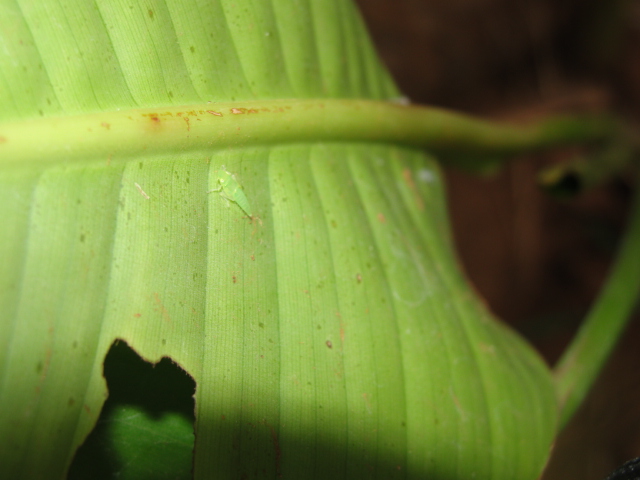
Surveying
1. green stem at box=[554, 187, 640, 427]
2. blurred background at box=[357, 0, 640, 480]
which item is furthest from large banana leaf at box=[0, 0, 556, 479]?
blurred background at box=[357, 0, 640, 480]

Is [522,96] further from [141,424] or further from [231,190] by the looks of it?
[141,424]

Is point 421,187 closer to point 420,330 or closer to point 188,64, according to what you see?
point 420,330

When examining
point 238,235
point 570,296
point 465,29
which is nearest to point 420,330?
point 238,235

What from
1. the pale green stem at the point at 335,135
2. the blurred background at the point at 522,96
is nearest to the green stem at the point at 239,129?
the pale green stem at the point at 335,135

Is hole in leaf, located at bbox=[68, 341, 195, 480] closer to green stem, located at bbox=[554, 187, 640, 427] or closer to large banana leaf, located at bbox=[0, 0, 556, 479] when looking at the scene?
large banana leaf, located at bbox=[0, 0, 556, 479]

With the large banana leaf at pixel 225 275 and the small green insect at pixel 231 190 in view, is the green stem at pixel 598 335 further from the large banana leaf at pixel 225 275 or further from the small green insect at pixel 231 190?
the small green insect at pixel 231 190

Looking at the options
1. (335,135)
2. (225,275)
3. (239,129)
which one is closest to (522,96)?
(335,135)

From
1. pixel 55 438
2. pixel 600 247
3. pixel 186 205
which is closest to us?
pixel 55 438
